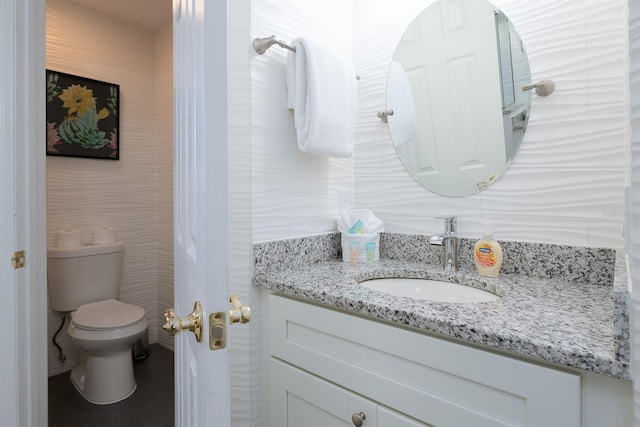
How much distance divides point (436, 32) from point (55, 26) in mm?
2146

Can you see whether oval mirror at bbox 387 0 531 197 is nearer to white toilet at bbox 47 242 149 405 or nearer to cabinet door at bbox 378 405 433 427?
cabinet door at bbox 378 405 433 427

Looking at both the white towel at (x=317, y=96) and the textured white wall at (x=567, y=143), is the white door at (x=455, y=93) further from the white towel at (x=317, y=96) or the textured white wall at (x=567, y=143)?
the white towel at (x=317, y=96)

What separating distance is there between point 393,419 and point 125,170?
2242 millimetres

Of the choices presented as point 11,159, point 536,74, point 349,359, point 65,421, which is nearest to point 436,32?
point 536,74

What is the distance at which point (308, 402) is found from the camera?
953 millimetres

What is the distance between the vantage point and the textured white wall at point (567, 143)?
95cm

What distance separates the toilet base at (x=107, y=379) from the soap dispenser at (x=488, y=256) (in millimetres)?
1802

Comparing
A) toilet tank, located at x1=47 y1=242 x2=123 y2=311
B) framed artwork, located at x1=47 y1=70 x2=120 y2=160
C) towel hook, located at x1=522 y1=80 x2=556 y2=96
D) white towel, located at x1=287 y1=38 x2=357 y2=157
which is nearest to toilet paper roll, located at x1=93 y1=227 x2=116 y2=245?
toilet tank, located at x1=47 y1=242 x2=123 y2=311

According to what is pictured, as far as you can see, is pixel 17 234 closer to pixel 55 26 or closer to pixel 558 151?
pixel 55 26

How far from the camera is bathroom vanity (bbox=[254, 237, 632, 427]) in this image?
1.87 feet

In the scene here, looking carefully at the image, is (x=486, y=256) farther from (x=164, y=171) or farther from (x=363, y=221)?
(x=164, y=171)

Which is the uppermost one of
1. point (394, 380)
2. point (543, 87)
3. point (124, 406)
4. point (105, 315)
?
point (543, 87)

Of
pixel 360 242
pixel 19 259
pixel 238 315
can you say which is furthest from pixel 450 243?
pixel 19 259

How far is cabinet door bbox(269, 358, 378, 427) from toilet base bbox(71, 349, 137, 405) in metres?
1.13
